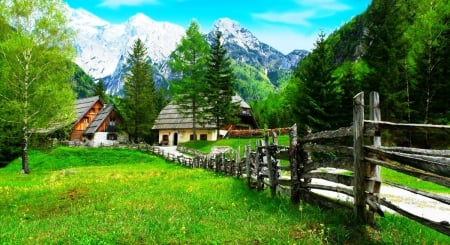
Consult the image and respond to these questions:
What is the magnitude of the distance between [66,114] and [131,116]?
115 feet

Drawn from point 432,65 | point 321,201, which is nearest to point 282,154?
point 321,201

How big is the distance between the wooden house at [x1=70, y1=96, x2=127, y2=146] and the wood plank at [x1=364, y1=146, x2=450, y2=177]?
71.8m

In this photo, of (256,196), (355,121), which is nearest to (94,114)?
(256,196)

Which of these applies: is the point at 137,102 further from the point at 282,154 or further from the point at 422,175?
the point at 422,175

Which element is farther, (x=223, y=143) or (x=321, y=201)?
(x=223, y=143)

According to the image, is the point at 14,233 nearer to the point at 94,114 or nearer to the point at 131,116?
the point at 131,116

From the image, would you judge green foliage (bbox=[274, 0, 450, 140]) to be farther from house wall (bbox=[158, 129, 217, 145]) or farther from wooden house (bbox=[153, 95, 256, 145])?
house wall (bbox=[158, 129, 217, 145])

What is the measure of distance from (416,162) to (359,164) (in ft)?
5.55

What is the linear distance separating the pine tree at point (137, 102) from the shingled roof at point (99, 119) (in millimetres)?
6468

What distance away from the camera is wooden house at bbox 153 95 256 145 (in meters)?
70.0

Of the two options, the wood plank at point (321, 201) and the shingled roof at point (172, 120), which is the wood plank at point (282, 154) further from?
the shingled roof at point (172, 120)

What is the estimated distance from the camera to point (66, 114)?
35594 millimetres

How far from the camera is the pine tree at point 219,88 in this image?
58969mm

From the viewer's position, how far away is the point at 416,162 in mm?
6129
